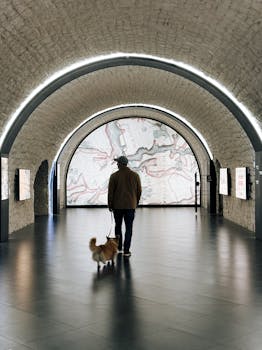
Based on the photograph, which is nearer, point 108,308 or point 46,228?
point 108,308

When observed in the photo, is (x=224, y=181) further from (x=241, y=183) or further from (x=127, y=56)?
(x=127, y=56)

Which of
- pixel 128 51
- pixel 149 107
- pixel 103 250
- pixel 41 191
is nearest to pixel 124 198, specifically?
pixel 103 250

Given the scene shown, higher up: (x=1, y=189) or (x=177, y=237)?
(x=1, y=189)

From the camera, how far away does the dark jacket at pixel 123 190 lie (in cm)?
951

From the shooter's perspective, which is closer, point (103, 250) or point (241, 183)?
point (103, 250)

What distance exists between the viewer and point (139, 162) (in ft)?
82.8

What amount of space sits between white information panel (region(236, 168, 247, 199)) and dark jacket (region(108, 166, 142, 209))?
5.11 meters

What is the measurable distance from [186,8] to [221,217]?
35.4ft

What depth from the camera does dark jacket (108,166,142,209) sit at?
9.51 meters

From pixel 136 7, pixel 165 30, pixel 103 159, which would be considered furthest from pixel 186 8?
pixel 103 159

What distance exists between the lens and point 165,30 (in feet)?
33.0

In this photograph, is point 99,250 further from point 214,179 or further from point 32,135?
point 214,179

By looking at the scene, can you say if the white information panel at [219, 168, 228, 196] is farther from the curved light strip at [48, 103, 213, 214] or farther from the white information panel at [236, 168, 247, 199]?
the curved light strip at [48, 103, 213, 214]

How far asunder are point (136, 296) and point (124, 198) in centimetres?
330
